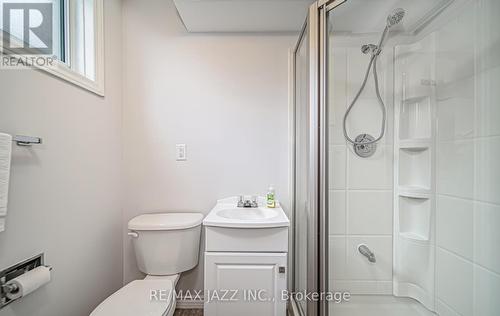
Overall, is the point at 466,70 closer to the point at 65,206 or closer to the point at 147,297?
the point at 147,297

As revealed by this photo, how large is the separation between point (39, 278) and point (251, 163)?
119 centimetres

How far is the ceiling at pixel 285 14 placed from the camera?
38.6 inches

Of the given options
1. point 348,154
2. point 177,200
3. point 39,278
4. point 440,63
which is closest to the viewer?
point 39,278

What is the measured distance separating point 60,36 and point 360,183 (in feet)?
6.01

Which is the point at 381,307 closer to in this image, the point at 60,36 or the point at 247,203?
the point at 247,203

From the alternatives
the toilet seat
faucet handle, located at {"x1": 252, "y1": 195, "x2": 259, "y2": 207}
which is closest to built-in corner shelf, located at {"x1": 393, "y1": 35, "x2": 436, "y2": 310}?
faucet handle, located at {"x1": 252, "y1": 195, "x2": 259, "y2": 207}

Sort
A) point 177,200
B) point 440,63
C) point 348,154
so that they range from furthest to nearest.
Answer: point 177,200, point 348,154, point 440,63

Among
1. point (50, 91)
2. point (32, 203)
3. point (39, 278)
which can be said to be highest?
point (50, 91)

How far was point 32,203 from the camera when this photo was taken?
887mm

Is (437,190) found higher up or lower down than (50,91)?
lower down

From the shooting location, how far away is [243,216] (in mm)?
1388

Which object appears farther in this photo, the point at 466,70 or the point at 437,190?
the point at 437,190

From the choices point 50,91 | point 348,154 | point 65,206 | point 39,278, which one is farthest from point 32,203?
point 348,154

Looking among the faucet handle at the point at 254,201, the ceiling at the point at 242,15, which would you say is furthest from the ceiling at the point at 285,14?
the faucet handle at the point at 254,201
